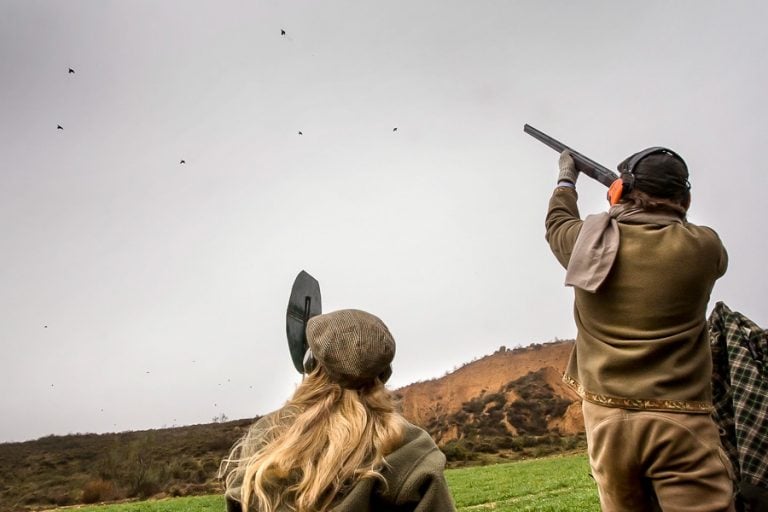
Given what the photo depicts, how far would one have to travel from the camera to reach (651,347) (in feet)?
A: 8.41

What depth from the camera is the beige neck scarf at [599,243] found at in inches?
107

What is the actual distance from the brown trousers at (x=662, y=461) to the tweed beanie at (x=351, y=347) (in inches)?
42.0

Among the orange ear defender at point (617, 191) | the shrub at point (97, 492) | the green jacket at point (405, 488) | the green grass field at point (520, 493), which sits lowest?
the shrub at point (97, 492)

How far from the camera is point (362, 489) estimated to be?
1.97 meters

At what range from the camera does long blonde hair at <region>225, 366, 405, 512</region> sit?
2.00 meters

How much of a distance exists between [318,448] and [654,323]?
151 cm

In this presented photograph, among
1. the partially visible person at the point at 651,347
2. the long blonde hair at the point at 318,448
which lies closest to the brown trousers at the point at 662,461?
the partially visible person at the point at 651,347

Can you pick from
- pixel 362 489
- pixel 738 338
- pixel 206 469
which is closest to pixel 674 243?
pixel 738 338

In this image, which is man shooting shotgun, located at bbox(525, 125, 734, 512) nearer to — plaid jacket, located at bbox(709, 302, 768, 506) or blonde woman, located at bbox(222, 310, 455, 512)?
plaid jacket, located at bbox(709, 302, 768, 506)

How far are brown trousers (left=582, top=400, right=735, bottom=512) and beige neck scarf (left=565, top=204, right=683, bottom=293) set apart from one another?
570mm

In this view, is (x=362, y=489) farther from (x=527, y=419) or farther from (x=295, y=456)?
(x=527, y=419)

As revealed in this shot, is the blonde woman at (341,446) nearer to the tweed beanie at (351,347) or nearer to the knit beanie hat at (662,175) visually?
the tweed beanie at (351,347)

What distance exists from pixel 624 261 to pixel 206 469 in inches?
1217

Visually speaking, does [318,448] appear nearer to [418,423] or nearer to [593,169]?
[593,169]
